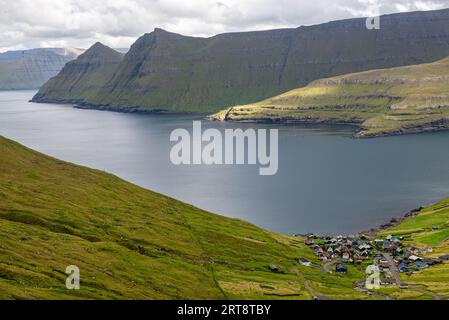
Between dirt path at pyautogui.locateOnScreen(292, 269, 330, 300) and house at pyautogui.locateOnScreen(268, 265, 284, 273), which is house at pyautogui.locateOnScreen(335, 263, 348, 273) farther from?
house at pyautogui.locateOnScreen(268, 265, 284, 273)

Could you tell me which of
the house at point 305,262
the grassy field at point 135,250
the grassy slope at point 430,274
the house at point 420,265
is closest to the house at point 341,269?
the grassy field at point 135,250

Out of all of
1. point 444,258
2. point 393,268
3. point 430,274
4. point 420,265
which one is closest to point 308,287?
point 430,274

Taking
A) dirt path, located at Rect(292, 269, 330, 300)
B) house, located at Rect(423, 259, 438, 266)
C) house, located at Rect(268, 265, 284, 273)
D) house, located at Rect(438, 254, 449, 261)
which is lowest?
dirt path, located at Rect(292, 269, 330, 300)

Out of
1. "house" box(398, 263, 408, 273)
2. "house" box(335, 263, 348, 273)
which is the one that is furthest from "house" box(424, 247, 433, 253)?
"house" box(335, 263, 348, 273)

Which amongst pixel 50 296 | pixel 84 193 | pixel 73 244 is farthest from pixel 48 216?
pixel 50 296

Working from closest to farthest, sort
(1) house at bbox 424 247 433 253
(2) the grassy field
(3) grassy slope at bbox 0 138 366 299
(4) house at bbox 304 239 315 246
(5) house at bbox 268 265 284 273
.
Result: (3) grassy slope at bbox 0 138 366 299 < (2) the grassy field < (5) house at bbox 268 265 284 273 < (1) house at bbox 424 247 433 253 < (4) house at bbox 304 239 315 246

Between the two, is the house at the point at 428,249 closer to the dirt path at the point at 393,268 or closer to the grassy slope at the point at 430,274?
the grassy slope at the point at 430,274

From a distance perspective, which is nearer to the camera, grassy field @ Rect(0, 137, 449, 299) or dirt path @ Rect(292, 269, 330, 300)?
grassy field @ Rect(0, 137, 449, 299)

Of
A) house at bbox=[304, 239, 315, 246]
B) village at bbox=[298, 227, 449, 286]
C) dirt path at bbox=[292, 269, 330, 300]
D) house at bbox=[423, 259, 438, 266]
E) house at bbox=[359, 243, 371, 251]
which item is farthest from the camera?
house at bbox=[304, 239, 315, 246]

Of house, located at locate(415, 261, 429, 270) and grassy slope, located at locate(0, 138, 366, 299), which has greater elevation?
grassy slope, located at locate(0, 138, 366, 299)
